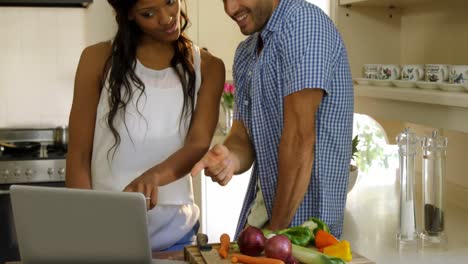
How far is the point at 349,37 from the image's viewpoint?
2.21m

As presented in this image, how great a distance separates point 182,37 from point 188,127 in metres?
0.25

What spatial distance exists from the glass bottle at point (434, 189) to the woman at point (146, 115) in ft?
1.79

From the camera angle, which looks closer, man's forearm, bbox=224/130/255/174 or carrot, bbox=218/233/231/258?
carrot, bbox=218/233/231/258

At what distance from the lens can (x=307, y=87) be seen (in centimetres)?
143

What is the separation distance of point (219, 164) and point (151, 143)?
25 cm

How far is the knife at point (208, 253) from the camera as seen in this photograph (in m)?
1.21

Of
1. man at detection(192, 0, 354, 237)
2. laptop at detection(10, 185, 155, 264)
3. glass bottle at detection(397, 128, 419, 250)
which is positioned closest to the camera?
laptop at detection(10, 185, 155, 264)

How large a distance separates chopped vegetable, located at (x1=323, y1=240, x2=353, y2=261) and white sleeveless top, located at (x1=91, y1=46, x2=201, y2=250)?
1.71ft

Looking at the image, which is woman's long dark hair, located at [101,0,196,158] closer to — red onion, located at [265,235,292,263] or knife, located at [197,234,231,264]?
knife, located at [197,234,231,264]

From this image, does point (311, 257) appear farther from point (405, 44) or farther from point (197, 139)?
point (405, 44)

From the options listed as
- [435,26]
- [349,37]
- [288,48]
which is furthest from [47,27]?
[288,48]

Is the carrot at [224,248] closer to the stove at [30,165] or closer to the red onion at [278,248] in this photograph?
the red onion at [278,248]

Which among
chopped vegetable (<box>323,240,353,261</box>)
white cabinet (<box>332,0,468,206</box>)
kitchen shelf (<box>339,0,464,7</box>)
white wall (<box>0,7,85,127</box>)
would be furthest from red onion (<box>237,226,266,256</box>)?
white wall (<box>0,7,85,127</box>)

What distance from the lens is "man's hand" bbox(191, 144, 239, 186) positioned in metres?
1.46
